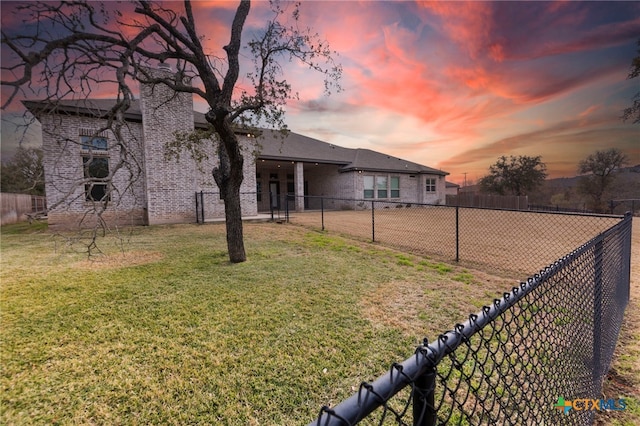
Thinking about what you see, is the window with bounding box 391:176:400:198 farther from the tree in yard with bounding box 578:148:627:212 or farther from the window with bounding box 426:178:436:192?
the tree in yard with bounding box 578:148:627:212

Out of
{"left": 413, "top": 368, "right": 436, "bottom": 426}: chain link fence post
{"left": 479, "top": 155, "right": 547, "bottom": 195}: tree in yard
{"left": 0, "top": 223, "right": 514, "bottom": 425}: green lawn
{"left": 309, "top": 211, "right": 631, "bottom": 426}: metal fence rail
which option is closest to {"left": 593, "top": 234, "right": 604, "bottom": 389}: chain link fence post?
{"left": 309, "top": 211, "right": 631, "bottom": 426}: metal fence rail

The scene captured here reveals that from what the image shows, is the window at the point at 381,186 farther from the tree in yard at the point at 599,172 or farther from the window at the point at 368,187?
the tree in yard at the point at 599,172

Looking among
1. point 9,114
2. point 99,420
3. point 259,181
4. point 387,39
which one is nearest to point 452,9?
point 387,39

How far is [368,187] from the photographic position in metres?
21.7

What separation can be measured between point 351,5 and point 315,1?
3.46 feet

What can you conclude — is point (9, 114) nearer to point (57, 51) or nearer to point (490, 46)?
point (57, 51)

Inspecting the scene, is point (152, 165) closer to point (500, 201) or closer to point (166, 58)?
point (166, 58)

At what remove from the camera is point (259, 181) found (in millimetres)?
22094

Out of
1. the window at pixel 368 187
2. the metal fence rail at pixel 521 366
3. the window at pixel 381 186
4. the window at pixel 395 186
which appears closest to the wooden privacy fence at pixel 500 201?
the window at pixel 395 186

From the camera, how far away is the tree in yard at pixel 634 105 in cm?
1181

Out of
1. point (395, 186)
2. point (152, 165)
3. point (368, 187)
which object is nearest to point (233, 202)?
point (152, 165)

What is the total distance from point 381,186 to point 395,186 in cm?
179

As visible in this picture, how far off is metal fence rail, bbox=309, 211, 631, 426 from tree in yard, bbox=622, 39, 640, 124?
580 inches

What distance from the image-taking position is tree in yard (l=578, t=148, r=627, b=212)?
24594 millimetres
